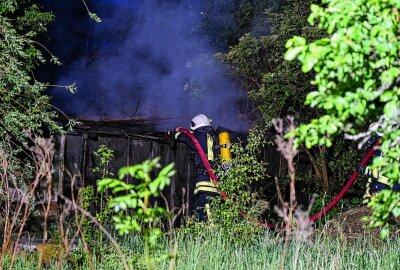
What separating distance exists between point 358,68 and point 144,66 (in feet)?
42.4

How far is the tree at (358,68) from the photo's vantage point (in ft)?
7.29

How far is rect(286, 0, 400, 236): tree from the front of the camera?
2.22 meters

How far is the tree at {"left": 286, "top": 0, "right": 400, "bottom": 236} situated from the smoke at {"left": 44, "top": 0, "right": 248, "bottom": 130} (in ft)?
33.1

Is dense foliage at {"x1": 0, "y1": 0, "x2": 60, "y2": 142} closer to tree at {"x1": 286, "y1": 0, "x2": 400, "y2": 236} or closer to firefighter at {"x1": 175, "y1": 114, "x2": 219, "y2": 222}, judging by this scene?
firefighter at {"x1": 175, "y1": 114, "x2": 219, "y2": 222}

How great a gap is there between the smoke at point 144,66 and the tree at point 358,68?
10.1m

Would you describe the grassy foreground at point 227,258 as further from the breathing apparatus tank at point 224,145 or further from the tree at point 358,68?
the breathing apparatus tank at point 224,145

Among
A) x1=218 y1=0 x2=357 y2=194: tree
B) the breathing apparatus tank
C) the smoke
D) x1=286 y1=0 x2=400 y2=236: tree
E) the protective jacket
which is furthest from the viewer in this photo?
the smoke

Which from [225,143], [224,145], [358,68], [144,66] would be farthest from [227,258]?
[144,66]

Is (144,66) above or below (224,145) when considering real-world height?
above

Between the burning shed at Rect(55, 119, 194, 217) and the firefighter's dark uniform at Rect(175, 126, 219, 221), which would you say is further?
the firefighter's dark uniform at Rect(175, 126, 219, 221)

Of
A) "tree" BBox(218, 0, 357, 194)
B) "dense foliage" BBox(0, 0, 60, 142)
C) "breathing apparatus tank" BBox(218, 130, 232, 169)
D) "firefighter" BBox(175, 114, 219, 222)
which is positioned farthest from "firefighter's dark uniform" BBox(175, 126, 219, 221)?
"dense foliage" BBox(0, 0, 60, 142)

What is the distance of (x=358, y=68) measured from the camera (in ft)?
7.64

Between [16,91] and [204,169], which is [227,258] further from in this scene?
[204,169]

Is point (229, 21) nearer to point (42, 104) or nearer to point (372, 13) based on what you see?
point (42, 104)
